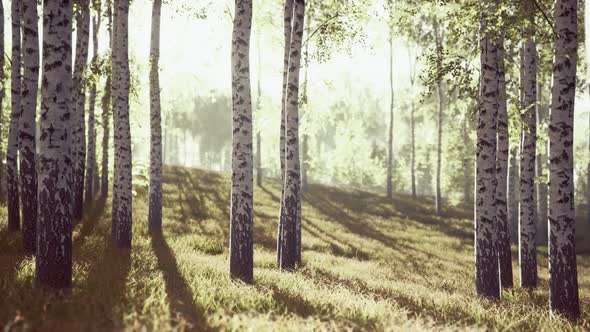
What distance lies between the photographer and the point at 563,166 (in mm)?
6484

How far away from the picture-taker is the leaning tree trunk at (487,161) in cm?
780

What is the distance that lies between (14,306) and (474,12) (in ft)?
26.1

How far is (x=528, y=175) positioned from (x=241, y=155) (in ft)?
23.7

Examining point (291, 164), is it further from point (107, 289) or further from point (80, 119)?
point (80, 119)

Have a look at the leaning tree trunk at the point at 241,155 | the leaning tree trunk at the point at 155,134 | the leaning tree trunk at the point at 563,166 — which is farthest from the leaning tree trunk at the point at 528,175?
the leaning tree trunk at the point at 155,134

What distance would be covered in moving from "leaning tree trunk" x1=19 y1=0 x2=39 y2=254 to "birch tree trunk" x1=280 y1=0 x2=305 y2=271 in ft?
16.1

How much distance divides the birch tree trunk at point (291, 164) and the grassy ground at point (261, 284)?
609mm

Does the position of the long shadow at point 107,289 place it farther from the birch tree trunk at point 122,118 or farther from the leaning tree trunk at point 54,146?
the birch tree trunk at point 122,118

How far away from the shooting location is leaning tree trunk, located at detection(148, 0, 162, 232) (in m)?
12.9

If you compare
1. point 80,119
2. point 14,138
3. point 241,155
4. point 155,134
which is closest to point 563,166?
point 241,155

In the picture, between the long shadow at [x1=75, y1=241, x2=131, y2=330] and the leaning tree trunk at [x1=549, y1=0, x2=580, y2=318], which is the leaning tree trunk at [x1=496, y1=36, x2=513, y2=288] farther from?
the long shadow at [x1=75, y1=241, x2=131, y2=330]

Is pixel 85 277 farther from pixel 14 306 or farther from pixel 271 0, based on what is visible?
pixel 271 0

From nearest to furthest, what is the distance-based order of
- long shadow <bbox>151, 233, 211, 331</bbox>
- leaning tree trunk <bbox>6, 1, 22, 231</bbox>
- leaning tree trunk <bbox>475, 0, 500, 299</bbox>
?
long shadow <bbox>151, 233, 211, 331</bbox> < leaning tree trunk <bbox>475, 0, 500, 299</bbox> < leaning tree trunk <bbox>6, 1, 22, 231</bbox>

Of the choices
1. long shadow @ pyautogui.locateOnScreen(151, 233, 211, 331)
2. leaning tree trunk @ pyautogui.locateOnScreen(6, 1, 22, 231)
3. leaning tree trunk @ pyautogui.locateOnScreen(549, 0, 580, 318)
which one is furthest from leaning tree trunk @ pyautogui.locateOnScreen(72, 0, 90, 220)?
leaning tree trunk @ pyautogui.locateOnScreen(549, 0, 580, 318)
